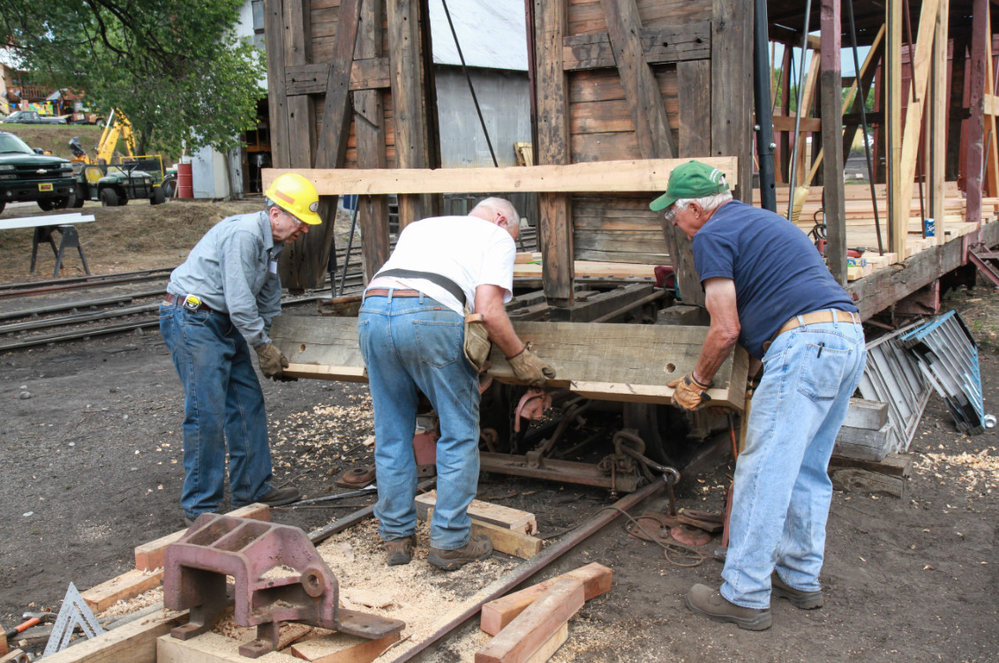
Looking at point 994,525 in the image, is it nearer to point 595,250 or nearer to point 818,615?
point 818,615

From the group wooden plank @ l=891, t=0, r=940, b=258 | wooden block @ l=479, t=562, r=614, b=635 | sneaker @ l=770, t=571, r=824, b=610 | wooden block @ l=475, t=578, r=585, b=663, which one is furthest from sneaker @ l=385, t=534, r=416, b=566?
wooden plank @ l=891, t=0, r=940, b=258

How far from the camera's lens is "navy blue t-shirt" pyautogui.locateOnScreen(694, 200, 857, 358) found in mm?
3656

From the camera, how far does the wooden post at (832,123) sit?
5359 mm

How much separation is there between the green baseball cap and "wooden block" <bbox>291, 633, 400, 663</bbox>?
222cm

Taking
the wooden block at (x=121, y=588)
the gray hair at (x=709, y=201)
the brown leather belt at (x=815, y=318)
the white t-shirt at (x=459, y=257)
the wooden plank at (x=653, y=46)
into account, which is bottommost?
the wooden block at (x=121, y=588)

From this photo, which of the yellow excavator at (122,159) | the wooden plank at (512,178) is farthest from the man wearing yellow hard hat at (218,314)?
the yellow excavator at (122,159)

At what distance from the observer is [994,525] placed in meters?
→ 4.87

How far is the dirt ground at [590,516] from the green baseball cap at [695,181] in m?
1.87

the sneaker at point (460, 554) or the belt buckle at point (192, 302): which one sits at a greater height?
the belt buckle at point (192, 302)

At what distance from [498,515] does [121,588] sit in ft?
6.09

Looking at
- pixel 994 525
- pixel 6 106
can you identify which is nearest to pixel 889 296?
pixel 994 525

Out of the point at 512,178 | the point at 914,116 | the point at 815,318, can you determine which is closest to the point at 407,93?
the point at 512,178

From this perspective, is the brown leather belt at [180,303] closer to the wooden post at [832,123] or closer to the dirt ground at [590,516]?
the dirt ground at [590,516]

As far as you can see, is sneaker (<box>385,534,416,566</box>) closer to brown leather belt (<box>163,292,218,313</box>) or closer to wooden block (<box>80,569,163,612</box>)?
wooden block (<box>80,569,163,612</box>)
